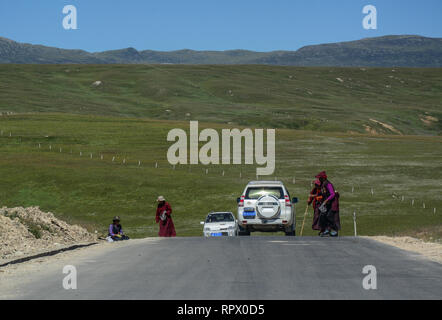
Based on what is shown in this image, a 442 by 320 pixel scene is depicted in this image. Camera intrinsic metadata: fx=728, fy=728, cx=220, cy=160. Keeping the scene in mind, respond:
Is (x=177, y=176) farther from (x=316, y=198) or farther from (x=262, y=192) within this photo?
(x=316, y=198)

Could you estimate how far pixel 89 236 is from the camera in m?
30.9

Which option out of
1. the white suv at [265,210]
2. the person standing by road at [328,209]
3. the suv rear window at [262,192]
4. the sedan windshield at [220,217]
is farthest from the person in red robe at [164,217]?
the person standing by road at [328,209]

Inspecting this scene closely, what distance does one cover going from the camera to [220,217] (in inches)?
1414

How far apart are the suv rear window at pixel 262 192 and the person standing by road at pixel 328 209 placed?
6.12ft

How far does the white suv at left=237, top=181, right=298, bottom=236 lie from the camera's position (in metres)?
28.5

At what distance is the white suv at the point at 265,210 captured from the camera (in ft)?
93.4

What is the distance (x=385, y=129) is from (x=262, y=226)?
15756 cm

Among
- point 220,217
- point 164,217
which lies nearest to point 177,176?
point 220,217

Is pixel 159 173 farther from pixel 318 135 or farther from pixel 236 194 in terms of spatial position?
pixel 318 135

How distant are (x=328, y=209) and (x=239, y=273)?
Answer: 44.5 ft

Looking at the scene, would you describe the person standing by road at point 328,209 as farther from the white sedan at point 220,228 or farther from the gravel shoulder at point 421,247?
the white sedan at point 220,228

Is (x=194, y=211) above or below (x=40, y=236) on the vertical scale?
below
